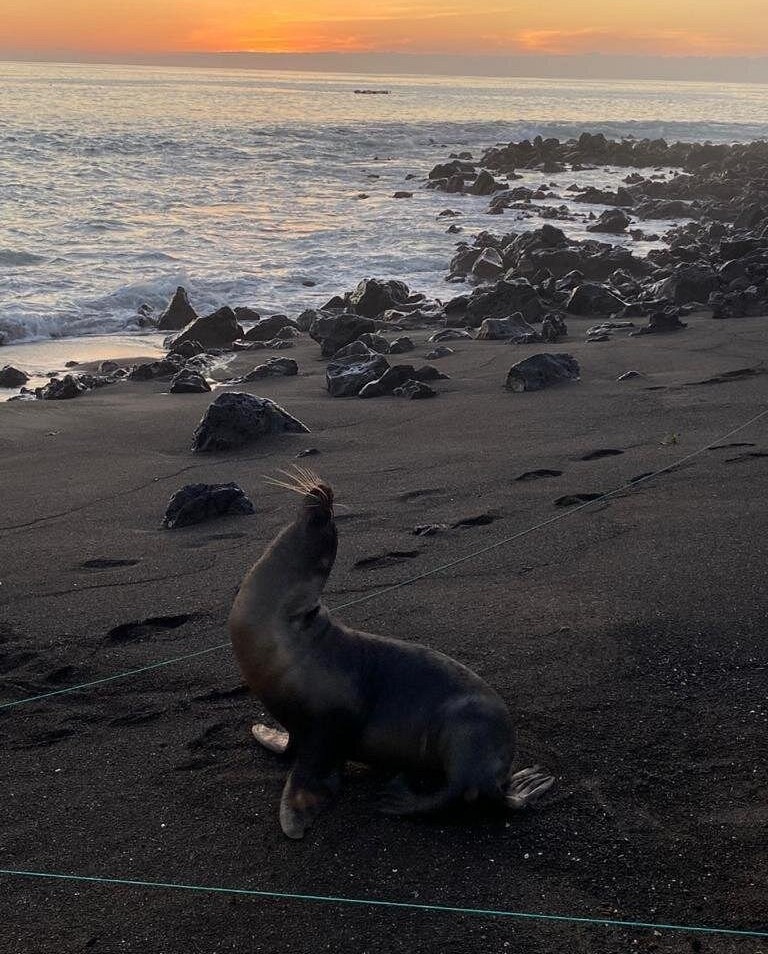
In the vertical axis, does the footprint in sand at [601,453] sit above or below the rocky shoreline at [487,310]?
above

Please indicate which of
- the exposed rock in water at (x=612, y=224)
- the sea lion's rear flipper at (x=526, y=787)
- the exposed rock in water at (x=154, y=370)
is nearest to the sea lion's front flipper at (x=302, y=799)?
the sea lion's rear flipper at (x=526, y=787)

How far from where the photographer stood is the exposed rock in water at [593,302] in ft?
47.9

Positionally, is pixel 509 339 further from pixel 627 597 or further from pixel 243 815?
pixel 243 815

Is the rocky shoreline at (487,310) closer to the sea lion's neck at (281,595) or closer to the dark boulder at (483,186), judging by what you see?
the sea lion's neck at (281,595)

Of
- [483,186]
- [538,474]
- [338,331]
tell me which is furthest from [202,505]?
[483,186]

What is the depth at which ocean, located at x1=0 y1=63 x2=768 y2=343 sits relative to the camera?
18531 mm

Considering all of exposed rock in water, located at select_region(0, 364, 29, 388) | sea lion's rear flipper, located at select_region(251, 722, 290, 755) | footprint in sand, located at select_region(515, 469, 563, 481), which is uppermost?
sea lion's rear flipper, located at select_region(251, 722, 290, 755)

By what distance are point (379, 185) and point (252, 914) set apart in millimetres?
36435

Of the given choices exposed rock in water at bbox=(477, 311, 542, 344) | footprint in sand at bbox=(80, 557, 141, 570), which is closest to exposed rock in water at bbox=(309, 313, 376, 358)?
exposed rock in water at bbox=(477, 311, 542, 344)

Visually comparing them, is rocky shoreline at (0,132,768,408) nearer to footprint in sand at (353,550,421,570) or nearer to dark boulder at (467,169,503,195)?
footprint in sand at (353,550,421,570)

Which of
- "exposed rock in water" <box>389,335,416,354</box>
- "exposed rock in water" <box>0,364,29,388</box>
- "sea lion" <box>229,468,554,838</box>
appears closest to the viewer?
"sea lion" <box>229,468,554,838</box>

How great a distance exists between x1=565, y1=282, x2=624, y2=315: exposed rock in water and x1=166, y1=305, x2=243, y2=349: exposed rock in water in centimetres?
449

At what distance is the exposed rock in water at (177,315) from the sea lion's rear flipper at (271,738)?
1257cm

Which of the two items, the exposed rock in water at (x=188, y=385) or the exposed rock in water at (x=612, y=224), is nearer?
the exposed rock in water at (x=188, y=385)
